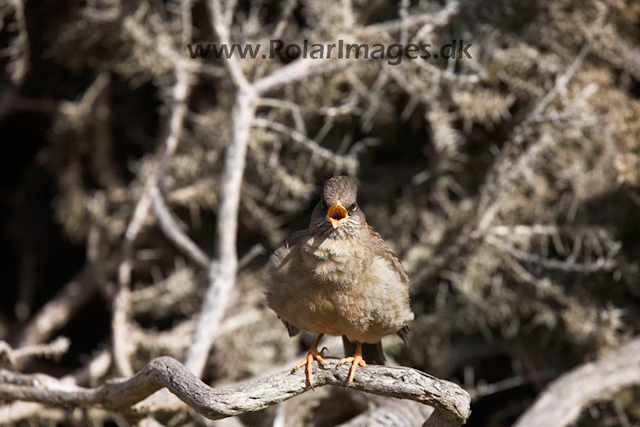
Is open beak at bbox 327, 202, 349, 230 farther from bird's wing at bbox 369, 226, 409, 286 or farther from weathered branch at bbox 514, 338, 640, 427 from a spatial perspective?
weathered branch at bbox 514, 338, 640, 427

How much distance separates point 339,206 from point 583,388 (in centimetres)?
222

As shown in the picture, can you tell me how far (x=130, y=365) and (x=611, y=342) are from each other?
9.75 feet

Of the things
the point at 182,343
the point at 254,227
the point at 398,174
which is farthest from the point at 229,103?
the point at 182,343

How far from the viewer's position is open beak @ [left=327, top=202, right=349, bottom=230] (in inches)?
116

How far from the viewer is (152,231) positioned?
210 inches

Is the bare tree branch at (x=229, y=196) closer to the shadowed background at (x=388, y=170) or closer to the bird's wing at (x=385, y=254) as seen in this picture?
the shadowed background at (x=388, y=170)

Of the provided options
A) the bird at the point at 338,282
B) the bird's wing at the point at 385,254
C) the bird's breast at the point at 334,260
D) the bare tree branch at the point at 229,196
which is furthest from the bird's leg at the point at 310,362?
the bare tree branch at the point at 229,196

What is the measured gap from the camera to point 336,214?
9.76 feet

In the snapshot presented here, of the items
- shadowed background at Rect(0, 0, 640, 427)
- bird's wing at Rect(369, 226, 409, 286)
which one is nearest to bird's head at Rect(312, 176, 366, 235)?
bird's wing at Rect(369, 226, 409, 286)

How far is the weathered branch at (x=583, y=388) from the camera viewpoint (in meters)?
4.17

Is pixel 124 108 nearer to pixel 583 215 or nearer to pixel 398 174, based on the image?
pixel 398 174

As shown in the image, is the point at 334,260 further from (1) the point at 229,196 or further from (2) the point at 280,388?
(1) the point at 229,196

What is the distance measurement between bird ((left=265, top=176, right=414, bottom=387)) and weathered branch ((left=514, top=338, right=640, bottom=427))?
A: 5.16 feet

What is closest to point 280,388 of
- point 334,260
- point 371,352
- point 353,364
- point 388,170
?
point 353,364
